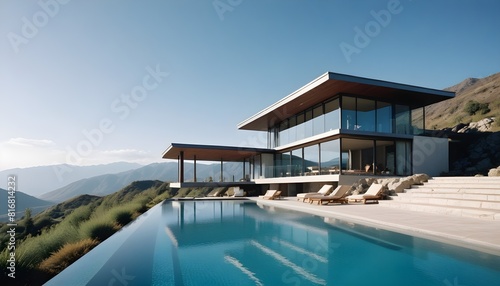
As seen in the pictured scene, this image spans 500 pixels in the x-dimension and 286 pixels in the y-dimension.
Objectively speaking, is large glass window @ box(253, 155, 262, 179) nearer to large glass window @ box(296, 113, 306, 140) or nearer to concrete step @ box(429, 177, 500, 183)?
large glass window @ box(296, 113, 306, 140)

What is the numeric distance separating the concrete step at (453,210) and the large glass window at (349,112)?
548 centimetres

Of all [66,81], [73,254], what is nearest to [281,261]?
[73,254]

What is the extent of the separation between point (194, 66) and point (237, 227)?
423 inches

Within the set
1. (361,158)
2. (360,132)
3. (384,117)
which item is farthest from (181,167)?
(384,117)

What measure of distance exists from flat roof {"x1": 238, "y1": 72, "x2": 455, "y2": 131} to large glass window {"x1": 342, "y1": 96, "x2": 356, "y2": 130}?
1.51 ft

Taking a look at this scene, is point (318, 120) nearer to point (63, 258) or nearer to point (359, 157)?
point (359, 157)

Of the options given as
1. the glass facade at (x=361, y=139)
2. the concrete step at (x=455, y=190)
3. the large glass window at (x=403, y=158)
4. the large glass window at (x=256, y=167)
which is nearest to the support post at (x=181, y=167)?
the large glass window at (x=256, y=167)

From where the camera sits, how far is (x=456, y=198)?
10344mm

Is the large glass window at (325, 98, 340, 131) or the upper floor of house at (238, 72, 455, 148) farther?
the large glass window at (325, 98, 340, 131)

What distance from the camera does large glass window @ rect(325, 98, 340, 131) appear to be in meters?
16.8

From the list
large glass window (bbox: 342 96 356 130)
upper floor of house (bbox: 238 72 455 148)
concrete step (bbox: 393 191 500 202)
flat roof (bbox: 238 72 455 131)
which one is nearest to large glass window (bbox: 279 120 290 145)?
flat roof (bbox: 238 72 455 131)

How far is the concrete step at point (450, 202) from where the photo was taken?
864 cm

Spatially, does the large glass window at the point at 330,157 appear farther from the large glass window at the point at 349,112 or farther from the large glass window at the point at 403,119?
the large glass window at the point at 403,119

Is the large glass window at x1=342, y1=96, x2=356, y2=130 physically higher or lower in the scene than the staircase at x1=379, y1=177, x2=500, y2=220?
higher
